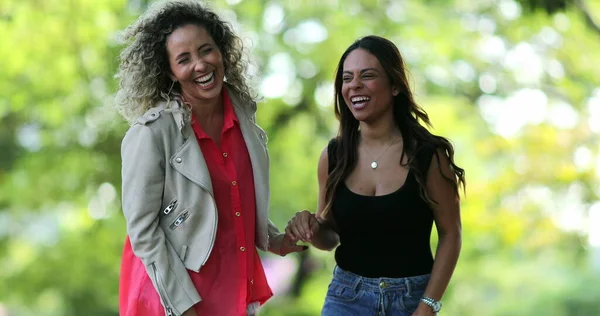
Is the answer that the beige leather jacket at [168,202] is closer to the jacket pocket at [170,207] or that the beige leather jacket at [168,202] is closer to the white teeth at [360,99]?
the jacket pocket at [170,207]

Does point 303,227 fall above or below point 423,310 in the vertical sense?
above

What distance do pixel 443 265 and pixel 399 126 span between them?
0.49 meters

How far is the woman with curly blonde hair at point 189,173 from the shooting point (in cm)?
262

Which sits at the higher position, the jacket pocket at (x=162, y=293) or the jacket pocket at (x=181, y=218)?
the jacket pocket at (x=181, y=218)

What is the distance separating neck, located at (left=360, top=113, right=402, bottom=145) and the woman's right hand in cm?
32

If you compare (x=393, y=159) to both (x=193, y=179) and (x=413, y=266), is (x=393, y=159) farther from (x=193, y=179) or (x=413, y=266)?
(x=193, y=179)

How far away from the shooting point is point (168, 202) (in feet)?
8.74

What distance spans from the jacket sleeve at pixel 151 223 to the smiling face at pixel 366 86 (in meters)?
0.68

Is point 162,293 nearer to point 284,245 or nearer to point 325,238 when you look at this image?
point 284,245

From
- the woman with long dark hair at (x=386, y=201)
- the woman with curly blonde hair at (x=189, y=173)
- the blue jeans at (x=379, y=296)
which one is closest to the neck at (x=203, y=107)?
the woman with curly blonde hair at (x=189, y=173)

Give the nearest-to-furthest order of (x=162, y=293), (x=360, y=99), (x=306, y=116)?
(x=162, y=293) → (x=360, y=99) → (x=306, y=116)

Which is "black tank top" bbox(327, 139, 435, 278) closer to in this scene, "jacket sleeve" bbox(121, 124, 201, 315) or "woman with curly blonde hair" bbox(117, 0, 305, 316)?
"woman with curly blonde hair" bbox(117, 0, 305, 316)

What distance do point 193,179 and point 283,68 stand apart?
6.33 metres

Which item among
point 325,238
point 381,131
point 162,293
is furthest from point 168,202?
point 381,131
